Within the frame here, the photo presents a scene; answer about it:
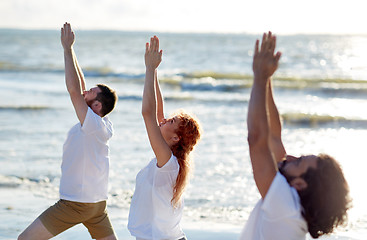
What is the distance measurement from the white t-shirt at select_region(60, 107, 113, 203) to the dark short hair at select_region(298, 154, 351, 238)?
6.85 ft

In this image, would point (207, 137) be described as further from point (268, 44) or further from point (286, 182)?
point (268, 44)

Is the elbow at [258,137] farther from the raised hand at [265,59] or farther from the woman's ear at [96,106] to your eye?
the woman's ear at [96,106]

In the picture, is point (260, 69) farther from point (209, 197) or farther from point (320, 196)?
point (209, 197)

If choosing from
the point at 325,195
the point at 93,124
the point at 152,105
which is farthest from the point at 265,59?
the point at 93,124

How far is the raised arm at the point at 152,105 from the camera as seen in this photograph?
3.58 m

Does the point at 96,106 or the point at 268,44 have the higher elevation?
the point at 268,44

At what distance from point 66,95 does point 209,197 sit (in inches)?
534

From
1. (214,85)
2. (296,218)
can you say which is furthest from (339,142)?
(214,85)

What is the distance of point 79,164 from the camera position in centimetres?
439

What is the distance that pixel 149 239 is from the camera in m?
3.71

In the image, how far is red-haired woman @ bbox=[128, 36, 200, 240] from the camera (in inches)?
143

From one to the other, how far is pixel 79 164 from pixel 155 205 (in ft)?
2.98

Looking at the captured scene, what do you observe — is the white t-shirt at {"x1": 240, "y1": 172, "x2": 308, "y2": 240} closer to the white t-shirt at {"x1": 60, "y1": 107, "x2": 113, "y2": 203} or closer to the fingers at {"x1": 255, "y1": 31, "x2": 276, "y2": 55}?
the fingers at {"x1": 255, "y1": 31, "x2": 276, "y2": 55}

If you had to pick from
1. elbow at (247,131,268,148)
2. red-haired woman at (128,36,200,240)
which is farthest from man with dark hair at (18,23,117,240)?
elbow at (247,131,268,148)
